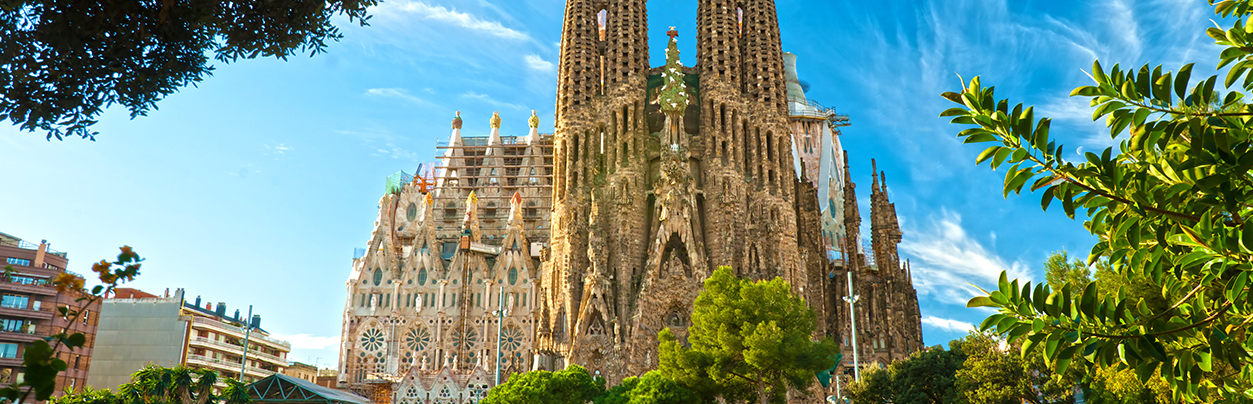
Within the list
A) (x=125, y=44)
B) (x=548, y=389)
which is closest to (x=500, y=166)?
(x=548, y=389)

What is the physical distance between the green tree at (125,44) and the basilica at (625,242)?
31.7 metres

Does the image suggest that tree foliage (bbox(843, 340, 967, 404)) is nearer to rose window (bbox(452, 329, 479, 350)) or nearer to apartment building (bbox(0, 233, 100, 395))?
rose window (bbox(452, 329, 479, 350))

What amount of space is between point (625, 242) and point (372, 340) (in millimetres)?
17884

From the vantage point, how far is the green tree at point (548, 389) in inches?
1141

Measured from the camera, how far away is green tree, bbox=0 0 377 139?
359 inches

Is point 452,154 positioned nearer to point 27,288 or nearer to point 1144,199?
point 27,288

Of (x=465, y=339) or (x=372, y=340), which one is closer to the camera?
(x=465, y=339)

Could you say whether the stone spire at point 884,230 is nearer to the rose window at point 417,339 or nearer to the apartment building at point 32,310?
the rose window at point 417,339

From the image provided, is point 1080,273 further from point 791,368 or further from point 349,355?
point 349,355

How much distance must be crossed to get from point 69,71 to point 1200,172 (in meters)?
10.4

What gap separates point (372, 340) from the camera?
51594 mm

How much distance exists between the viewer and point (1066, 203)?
17.9 feet

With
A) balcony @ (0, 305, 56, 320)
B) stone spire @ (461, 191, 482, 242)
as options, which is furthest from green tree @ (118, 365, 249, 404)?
balcony @ (0, 305, 56, 320)

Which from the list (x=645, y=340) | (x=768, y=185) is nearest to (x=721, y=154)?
(x=768, y=185)
